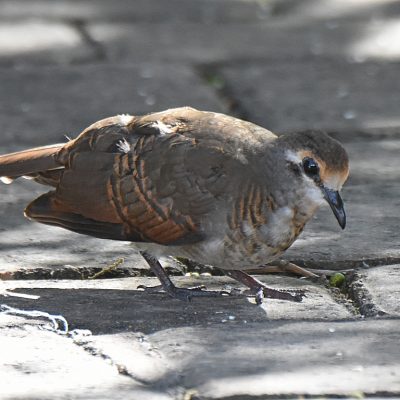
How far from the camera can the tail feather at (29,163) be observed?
5457 millimetres

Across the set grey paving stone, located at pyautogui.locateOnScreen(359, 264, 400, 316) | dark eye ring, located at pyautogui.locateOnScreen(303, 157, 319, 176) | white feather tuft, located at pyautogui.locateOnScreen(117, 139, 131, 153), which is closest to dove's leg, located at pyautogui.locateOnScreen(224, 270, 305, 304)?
grey paving stone, located at pyautogui.locateOnScreen(359, 264, 400, 316)

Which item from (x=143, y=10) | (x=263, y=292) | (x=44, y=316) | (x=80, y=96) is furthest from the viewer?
(x=143, y=10)

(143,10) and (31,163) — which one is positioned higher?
(143,10)

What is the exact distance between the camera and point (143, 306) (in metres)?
4.98

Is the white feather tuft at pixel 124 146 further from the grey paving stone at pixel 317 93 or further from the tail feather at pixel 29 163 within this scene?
the grey paving stone at pixel 317 93

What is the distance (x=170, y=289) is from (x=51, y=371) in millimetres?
990

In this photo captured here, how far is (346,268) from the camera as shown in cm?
545

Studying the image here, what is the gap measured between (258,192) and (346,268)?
657mm

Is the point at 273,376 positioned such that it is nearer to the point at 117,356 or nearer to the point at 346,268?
the point at 117,356

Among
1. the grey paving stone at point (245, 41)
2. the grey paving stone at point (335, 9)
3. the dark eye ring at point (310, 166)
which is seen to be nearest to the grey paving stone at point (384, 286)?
the dark eye ring at point (310, 166)

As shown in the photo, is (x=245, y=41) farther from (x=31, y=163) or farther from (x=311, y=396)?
(x=311, y=396)

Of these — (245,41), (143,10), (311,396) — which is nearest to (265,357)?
(311,396)

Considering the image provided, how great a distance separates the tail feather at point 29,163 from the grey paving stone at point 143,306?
0.54 m

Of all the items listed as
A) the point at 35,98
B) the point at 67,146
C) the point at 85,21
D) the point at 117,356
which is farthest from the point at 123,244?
the point at 85,21
